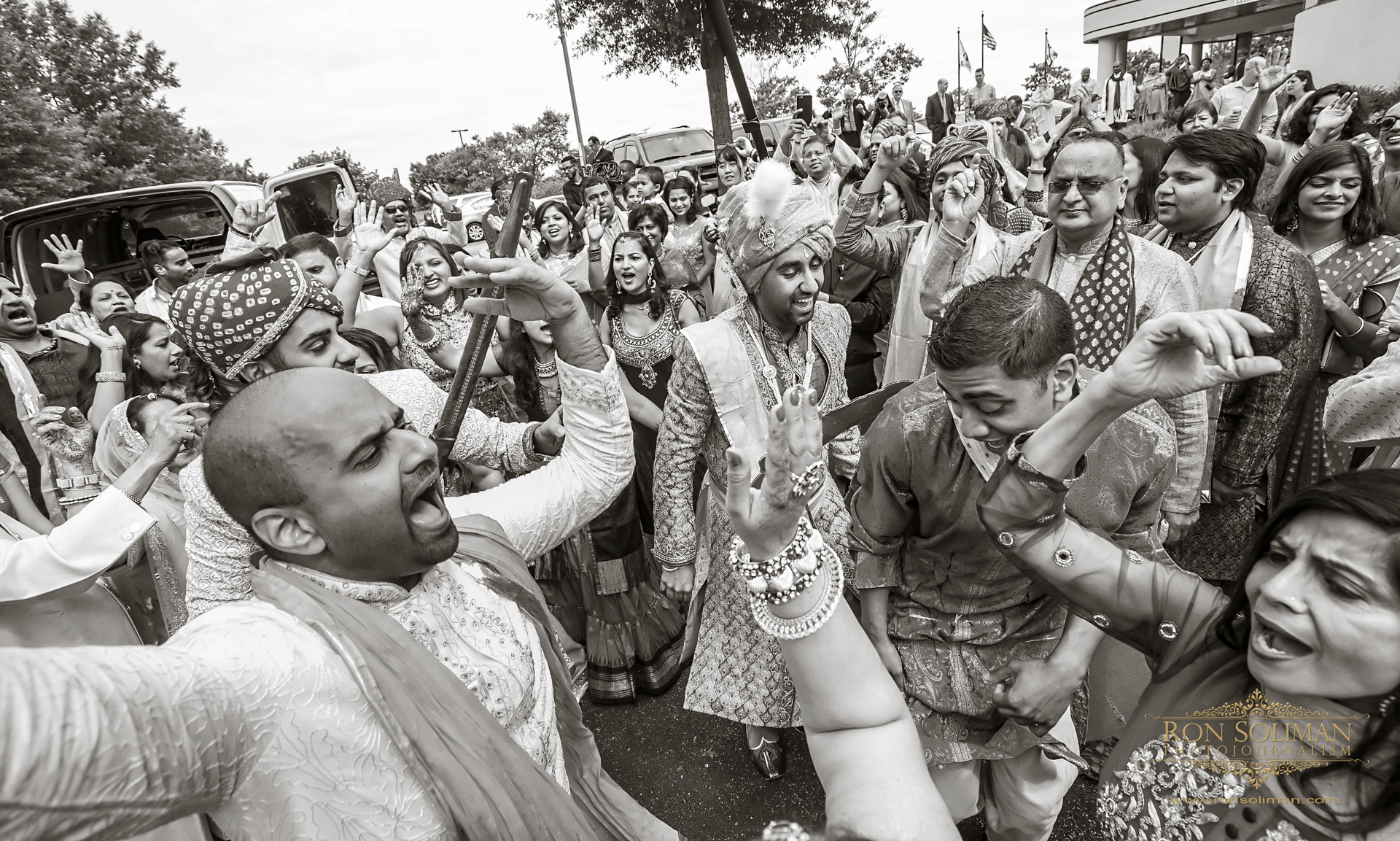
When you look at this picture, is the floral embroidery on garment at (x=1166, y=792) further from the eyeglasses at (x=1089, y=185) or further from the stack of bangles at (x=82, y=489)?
the stack of bangles at (x=82, y=489)

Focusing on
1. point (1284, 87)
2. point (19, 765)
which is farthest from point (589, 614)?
point (1284, 87)

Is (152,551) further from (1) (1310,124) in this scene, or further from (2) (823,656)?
(1) (1310,124)

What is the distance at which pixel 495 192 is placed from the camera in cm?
667

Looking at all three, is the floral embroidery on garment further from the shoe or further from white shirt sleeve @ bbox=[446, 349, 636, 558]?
the shoe

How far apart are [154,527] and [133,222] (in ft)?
26.2

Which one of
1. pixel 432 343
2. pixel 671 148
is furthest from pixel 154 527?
pixel 671 148

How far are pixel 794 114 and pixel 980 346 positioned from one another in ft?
24.9

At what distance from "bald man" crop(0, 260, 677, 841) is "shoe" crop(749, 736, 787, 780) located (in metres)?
1.30

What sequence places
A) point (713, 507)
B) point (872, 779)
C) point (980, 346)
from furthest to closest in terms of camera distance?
point (713, 507)
point (980, 346)
point (872, 779)

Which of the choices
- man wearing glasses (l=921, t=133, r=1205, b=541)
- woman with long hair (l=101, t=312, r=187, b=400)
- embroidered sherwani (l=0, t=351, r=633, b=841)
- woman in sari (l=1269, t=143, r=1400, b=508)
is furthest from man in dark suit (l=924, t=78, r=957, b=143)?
embroidered sherwani (l=0, t=351, r=633, b=841)

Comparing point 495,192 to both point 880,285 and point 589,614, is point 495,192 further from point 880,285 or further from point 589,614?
point 589,614

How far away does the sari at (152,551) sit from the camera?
276cm

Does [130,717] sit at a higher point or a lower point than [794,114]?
lower

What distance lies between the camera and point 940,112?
13.7 meters
